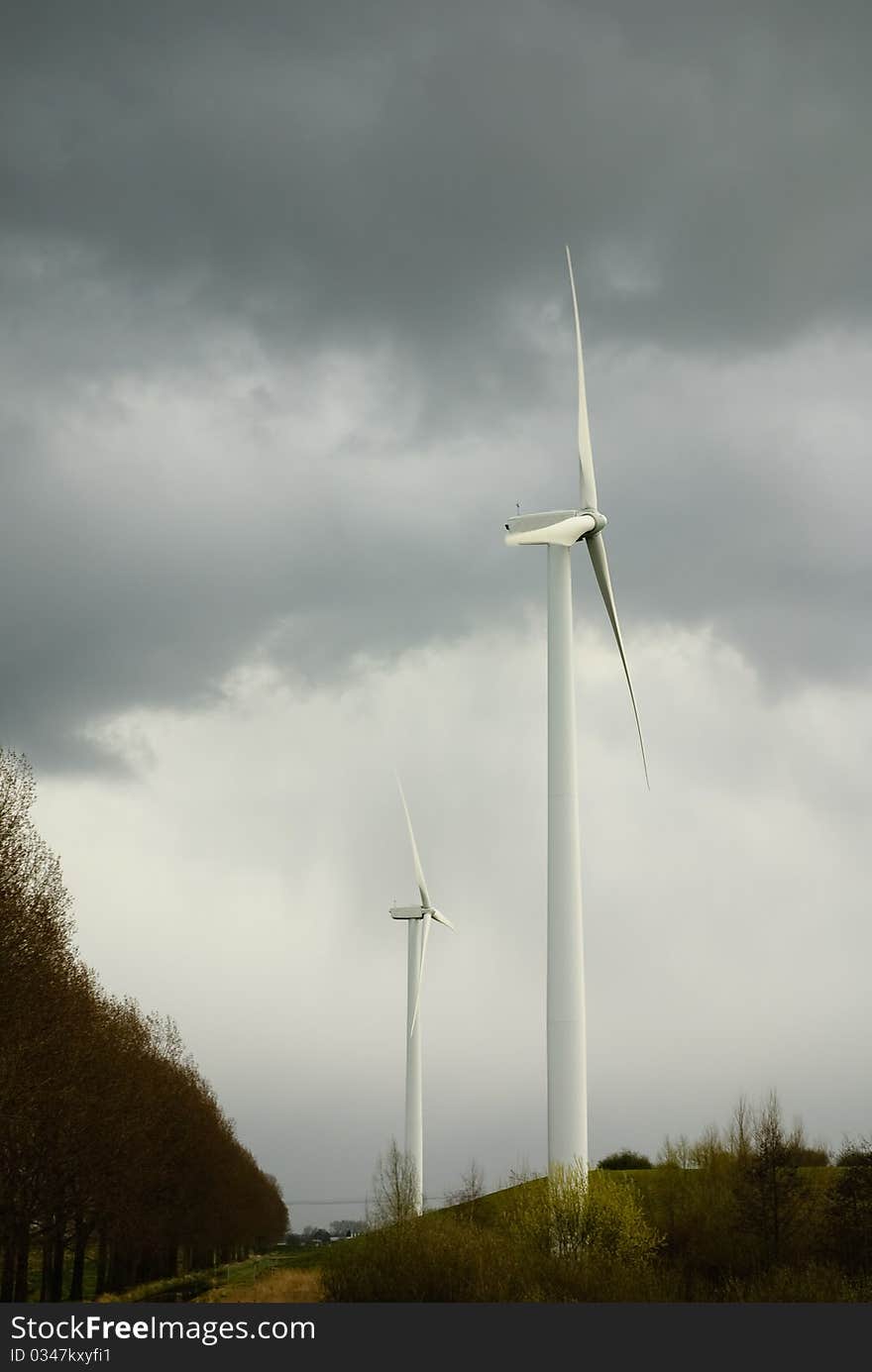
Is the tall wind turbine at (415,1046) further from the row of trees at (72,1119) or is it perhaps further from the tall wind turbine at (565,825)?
the tall wind turbine at (565,825)

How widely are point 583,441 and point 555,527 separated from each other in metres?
5.19

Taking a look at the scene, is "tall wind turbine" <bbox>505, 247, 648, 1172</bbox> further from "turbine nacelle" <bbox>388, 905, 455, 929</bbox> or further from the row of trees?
"turbine nacelle" <bbox>388, 905, 455, 929</bbox>

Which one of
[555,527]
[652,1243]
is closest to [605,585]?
[555,527]

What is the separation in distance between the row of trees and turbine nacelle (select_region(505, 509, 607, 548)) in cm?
2301

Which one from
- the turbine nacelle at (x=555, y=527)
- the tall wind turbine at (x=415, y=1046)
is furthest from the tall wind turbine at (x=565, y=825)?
the tall wind turbine at (x=415, y=1046)

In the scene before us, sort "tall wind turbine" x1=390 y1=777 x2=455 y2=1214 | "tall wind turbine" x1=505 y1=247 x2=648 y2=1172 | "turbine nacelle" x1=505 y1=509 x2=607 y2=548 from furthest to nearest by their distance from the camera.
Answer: "tall wind turbine" x1=390 y1=777 x2=455 y2=1214
"turbine nacelle" x1=505 y1=509 x2=607 y2=548
"tall wind turbine" x1=505 y1=247 x2=648 y2=1172

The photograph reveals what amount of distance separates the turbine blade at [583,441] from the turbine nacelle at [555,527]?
3.02 feet

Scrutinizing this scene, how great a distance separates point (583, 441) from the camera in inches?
2216

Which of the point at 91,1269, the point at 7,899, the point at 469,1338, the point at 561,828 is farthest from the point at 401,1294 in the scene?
the point at 91,1269

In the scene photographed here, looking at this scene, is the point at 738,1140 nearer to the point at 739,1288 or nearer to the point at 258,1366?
the point at 739,1288

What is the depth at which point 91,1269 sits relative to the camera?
107 meters

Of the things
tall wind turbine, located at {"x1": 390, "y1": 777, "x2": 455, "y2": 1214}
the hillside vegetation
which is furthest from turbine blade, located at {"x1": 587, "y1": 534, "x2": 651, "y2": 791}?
tall wind turbine, located at {"x1": 390, "y1": 777, "x2": 455, "y2": 1214}

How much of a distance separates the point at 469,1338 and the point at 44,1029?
1141 inches

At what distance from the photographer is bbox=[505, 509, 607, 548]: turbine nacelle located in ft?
176
